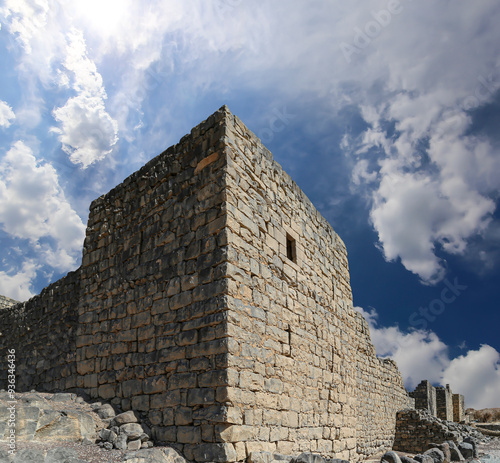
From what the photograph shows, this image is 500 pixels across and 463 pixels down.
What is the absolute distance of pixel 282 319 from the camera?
618cm

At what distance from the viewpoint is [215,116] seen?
5969mm

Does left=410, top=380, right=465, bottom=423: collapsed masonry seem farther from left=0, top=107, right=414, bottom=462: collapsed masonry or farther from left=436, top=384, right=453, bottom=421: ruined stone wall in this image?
left=0, top=107, right=414, bottom=462: collapsed masonry

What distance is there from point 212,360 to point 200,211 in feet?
6.17

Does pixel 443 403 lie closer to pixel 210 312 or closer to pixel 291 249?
pixel 291 249

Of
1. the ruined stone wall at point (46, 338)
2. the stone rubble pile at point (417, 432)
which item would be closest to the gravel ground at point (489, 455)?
the stone rubble pile at point (417, 432)

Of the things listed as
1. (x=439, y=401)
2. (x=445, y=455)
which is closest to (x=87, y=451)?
(x=445, y=455)

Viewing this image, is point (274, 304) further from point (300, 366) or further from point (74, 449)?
point (74, 449)

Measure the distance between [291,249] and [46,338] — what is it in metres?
4.98

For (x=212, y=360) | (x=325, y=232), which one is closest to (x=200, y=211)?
(x=212, y=360)

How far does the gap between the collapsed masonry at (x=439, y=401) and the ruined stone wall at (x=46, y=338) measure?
55.3ft

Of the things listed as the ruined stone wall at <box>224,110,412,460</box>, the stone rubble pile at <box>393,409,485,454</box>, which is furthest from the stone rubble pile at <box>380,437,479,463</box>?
the stone rubble pile at <box>393,409,485,454</box>

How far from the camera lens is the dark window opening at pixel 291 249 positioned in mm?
7082

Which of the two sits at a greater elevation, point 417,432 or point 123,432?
point 123,432

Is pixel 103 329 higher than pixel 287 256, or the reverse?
pixel 287 256
